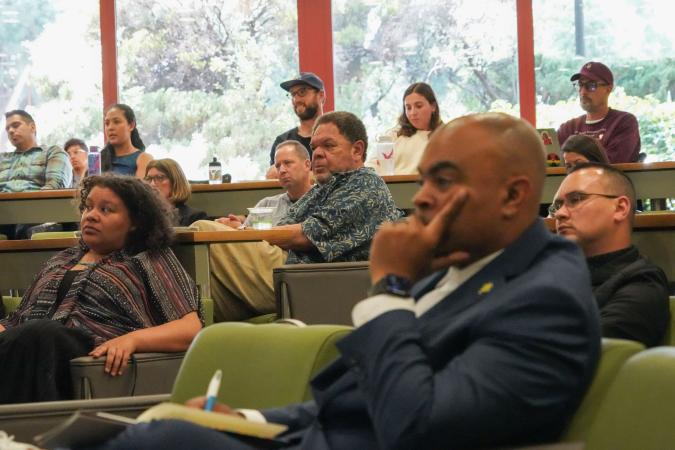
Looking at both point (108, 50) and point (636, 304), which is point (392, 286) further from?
point (108, 50)

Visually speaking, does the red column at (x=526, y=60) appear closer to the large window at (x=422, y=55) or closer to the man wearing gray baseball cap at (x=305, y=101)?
the large window at (x=422, y=55)

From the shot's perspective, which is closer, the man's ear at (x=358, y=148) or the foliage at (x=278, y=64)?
the man's ear at (x=358, y=148)

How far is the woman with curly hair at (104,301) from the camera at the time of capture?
3.24 m

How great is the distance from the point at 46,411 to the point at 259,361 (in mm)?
576

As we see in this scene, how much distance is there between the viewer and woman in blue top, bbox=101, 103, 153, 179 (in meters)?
6.94

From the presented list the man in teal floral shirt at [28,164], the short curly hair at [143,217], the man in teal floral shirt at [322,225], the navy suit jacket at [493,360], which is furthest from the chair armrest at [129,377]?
the man in teal floral shirt at [28,164]

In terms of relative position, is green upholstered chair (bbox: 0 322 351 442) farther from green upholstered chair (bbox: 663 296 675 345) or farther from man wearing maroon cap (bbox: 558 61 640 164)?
man wearing maroon cap (bbox: 558 61 640 164)

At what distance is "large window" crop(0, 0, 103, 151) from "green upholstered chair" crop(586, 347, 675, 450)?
31.2ft

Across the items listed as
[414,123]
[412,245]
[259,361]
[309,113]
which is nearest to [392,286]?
[412,245]

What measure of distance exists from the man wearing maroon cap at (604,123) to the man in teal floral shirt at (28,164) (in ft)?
11.5

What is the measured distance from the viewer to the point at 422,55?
10484 mm

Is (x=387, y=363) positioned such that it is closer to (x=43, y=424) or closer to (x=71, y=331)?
(x=43, y=424)

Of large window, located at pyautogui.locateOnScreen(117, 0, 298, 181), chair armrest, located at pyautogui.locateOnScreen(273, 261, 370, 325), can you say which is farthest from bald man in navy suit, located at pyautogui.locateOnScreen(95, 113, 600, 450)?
large window, located at pyautogui.locateOnScreen(117, 0, 298, 181)

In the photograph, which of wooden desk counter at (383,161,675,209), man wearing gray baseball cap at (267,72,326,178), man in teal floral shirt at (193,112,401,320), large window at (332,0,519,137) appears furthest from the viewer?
large window at (332,0,519,137)
